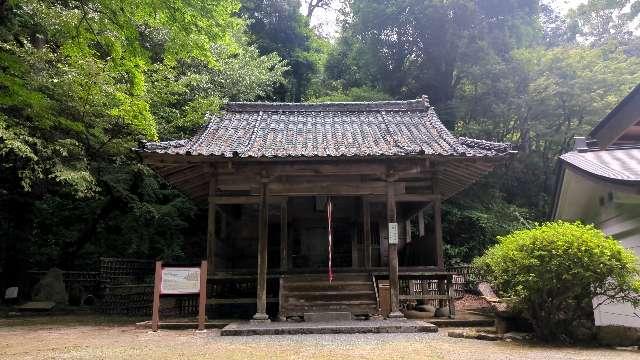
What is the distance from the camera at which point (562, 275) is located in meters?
7.59

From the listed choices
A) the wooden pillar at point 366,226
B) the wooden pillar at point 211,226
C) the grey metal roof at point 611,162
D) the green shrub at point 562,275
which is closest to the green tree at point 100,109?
the wooden pillar at point 211,226

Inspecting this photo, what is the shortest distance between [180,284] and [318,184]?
3.78 m

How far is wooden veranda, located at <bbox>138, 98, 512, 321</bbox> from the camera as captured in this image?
10453mm

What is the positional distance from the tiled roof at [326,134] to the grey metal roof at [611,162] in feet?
5.41

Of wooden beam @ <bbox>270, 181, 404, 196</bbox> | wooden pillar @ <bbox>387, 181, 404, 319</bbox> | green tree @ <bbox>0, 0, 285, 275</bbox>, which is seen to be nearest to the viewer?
green tree @ <bbox>0, 0, 285, 275</bbox>

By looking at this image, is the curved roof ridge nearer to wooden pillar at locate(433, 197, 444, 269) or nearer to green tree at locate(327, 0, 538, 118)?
wooden pillar at locate(433, 197, 444, 269)

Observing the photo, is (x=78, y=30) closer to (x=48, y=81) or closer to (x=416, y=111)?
(x=48, y=81)

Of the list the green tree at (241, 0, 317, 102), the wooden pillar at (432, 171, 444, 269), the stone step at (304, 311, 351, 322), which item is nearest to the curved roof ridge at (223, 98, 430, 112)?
the wooden pillar at (432, 171, 444, 269)

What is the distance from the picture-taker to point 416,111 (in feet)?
48.6

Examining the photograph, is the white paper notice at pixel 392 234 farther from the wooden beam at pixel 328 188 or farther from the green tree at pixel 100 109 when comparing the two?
the green tree at pixel 100 109

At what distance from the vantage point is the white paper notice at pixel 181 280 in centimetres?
971

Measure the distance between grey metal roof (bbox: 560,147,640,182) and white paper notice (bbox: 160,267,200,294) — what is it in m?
8.31

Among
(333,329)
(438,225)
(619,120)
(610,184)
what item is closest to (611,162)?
(610,184)

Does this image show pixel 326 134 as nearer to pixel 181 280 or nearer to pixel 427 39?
pixel 181 280
